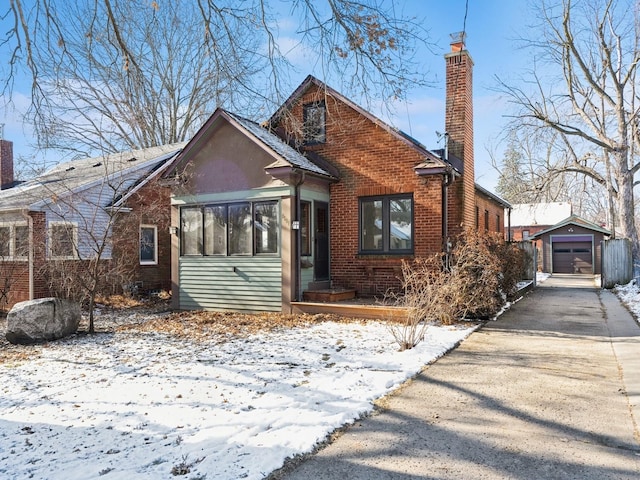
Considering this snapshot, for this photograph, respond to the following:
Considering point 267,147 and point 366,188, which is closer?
point 267,147

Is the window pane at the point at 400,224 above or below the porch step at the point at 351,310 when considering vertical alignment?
above

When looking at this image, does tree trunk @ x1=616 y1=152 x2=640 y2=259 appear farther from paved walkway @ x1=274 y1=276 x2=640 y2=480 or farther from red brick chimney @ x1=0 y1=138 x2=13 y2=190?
red brick chimney @ x1=0 y1=138 x2=13 y2=190

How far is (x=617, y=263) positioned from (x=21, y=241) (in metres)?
21.2

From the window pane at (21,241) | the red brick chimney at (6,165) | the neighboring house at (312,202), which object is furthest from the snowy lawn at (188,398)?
the red brick chimney at (6,165)

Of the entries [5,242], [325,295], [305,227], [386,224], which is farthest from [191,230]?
[5,242]

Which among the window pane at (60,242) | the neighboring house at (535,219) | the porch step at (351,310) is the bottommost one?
the porch step at (351,310)

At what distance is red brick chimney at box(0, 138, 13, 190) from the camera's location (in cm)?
2356

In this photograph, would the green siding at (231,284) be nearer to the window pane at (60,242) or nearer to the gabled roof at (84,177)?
the gabled roof at (84,177)

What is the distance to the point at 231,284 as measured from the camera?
12.0 metres

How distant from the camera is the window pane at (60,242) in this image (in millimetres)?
13367

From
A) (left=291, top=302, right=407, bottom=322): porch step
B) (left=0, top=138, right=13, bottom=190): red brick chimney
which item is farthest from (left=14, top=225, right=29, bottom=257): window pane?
(left=0, top=138, right=13, bottom=190): red brick chimney

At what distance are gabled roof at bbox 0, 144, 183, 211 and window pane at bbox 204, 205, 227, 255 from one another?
6.97 feet

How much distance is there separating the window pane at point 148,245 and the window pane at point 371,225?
27.6 feet

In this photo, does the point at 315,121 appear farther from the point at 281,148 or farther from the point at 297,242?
the point at 297,242
